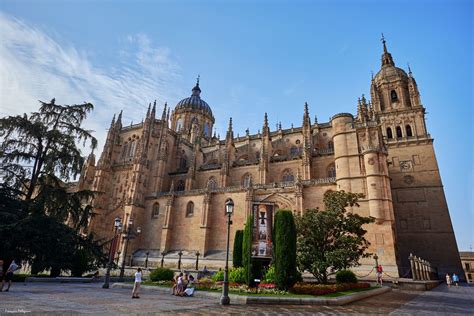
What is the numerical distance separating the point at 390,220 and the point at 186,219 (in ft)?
71.7

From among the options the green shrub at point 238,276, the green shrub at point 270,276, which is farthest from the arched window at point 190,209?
the green shrub at point 270,276

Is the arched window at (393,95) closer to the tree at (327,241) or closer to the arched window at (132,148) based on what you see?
the tree at (327,241)

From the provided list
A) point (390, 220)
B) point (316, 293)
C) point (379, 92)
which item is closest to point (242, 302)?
point (316, 293)

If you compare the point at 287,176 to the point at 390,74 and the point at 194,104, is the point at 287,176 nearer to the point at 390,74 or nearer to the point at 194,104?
the point at 390,74

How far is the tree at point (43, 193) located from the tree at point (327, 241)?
14982 mm

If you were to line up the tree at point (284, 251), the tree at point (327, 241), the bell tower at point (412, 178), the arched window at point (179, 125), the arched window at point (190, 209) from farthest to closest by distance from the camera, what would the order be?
the arched window at point (179, 125)
the arched window at point (190, 209)
the bell tower at point (412, 178)
the tree at point (327, 241)
the tree at point (284, 251)

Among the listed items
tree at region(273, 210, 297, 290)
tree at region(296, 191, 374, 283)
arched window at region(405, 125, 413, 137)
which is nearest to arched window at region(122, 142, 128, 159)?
tree at region(296, 191, 374, 283)

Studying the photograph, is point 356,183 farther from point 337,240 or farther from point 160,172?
point 160,172

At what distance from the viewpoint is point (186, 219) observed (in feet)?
114

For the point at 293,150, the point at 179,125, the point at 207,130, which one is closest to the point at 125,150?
the point at 179,125

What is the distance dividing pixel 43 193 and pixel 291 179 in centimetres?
2495

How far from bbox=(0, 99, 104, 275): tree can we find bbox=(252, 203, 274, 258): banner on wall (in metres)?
12.6

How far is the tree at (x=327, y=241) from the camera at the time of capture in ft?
52.6

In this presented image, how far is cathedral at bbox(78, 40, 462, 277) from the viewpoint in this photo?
27.8 meters
